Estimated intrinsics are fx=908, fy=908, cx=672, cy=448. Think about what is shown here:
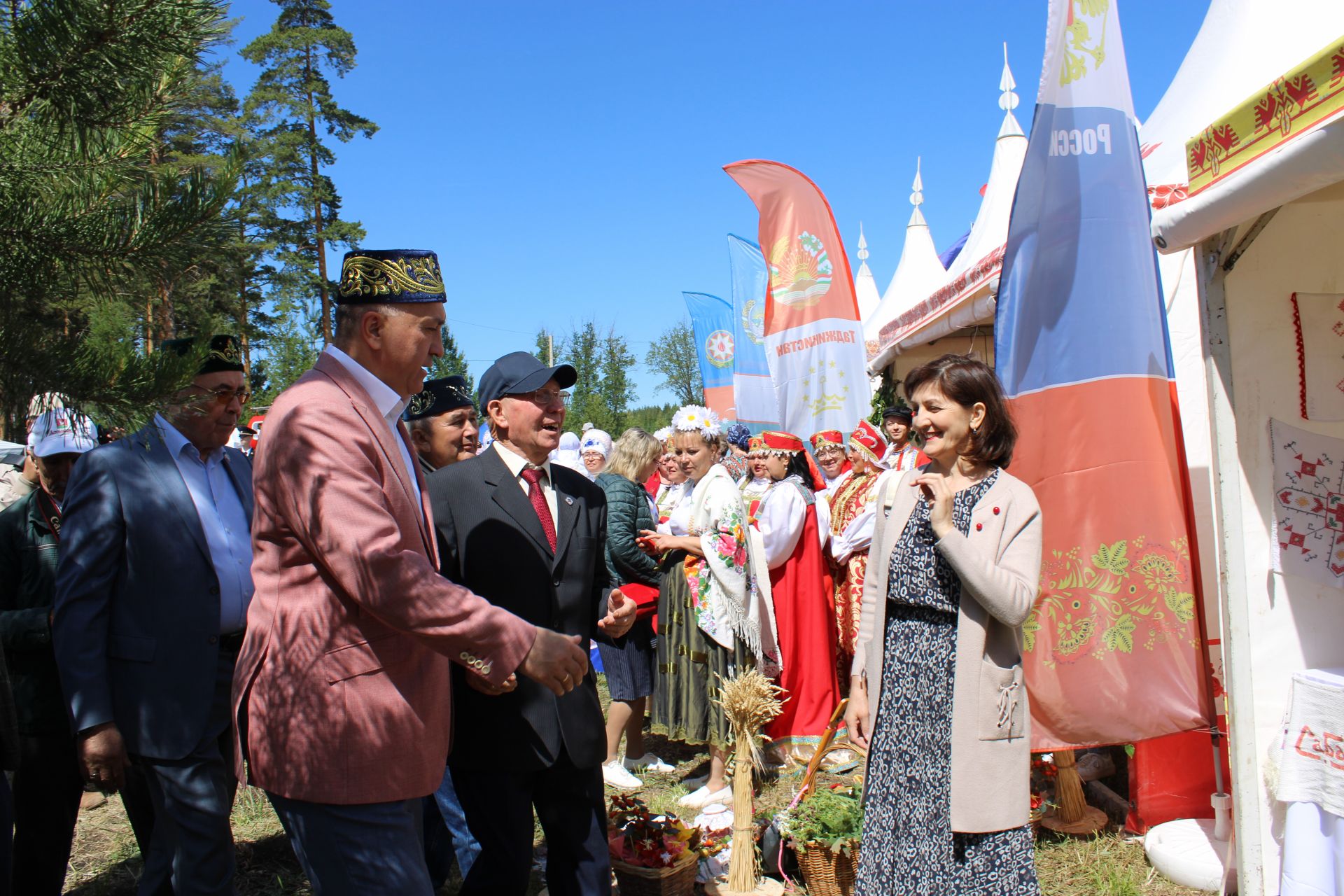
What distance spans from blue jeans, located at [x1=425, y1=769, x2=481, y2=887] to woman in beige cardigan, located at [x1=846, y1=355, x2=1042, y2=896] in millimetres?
1658

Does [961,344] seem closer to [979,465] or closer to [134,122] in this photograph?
[979,465]

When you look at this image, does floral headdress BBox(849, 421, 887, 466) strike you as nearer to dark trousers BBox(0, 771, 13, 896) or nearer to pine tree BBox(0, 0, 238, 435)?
dark trousers BBox(0, 771, 13, 896)

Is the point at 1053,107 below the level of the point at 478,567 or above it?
above

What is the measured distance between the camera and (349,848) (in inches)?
73.3

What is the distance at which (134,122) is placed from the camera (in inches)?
59.9

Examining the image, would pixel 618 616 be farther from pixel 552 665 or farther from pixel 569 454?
pixel 569 454

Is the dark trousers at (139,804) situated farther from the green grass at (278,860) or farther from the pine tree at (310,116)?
the pine tree at (310,116)

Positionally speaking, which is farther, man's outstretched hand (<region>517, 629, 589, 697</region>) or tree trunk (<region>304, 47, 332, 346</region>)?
tree trunk (<region>304, 47, 332, 346</region>)

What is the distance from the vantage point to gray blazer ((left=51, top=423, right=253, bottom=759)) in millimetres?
2473

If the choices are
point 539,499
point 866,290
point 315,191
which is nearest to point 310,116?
point 315,191

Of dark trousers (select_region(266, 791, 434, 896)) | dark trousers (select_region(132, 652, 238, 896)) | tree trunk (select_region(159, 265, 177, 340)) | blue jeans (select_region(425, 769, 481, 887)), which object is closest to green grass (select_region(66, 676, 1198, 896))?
blue jeans (select_region(425, 769, 481, 887))

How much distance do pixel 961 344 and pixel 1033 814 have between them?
7598 millimetres

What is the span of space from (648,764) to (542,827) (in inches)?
118

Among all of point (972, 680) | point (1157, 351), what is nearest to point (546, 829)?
point (972, 680)
